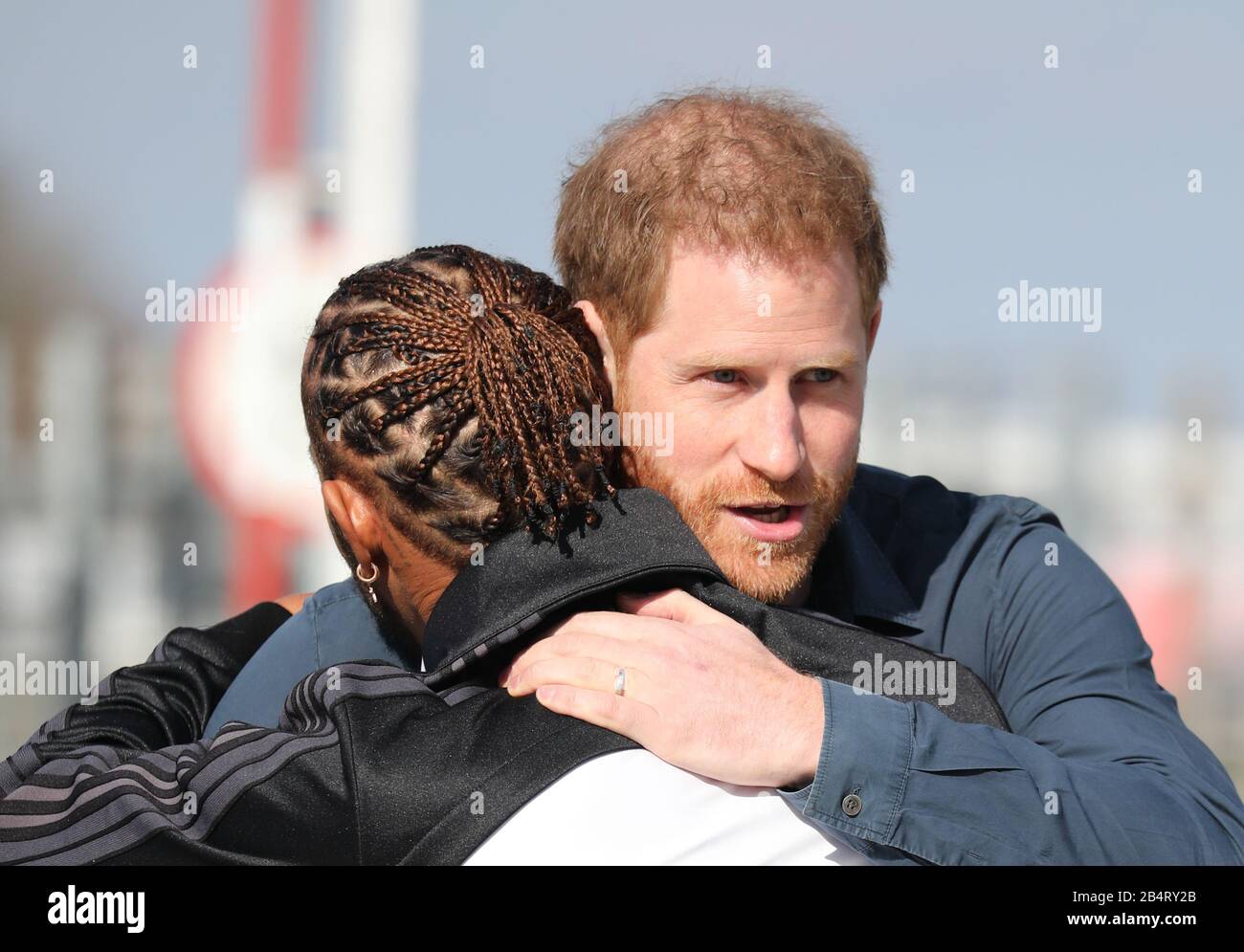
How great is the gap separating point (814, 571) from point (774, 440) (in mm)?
478

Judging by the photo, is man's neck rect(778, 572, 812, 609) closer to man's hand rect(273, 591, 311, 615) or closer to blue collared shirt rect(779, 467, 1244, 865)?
blue collared shirt rect(779, 467, 1244, 865)

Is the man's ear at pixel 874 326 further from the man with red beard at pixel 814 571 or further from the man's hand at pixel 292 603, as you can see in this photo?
the man's hand at pixel 292 603

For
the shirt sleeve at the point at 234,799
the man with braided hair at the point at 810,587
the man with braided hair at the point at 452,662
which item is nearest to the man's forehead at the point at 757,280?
the man with braided hair at the point at 810,587

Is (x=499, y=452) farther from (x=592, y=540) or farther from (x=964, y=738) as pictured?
(x=964, y=738)

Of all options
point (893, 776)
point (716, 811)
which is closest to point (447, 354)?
point (716, 811)

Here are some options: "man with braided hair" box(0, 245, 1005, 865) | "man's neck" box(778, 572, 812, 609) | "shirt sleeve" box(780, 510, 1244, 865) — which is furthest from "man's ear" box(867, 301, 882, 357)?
"shirt sleeve" box(780, 510, 1244, 865)

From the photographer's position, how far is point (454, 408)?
203cm

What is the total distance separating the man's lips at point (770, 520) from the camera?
256 centimetres

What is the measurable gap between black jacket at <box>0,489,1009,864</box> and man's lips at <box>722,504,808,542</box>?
0.37 metres

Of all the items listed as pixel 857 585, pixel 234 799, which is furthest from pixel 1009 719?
pixel 234 799

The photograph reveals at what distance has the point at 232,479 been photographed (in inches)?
291

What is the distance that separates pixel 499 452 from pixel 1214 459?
1048 cm

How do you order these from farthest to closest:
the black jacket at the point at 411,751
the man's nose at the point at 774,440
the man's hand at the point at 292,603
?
the man's hand at the point at 292,603
the man's nose at the point at 774,440
the black jacket at the point at 411,751

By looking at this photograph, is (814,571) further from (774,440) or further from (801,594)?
(774,440)
